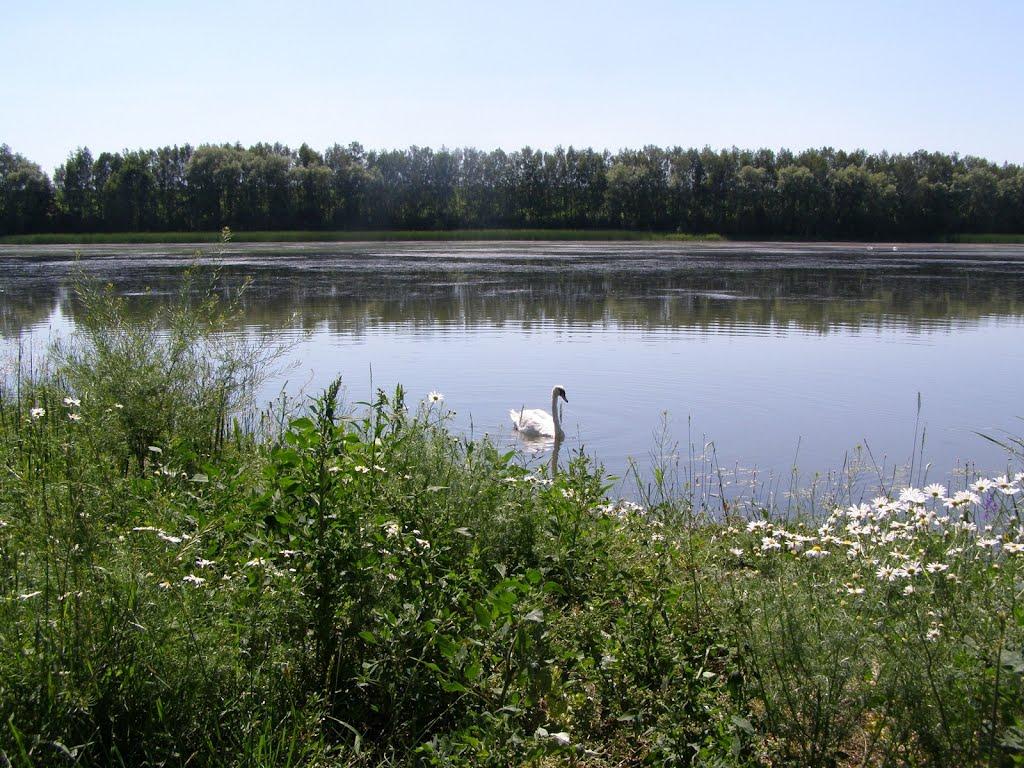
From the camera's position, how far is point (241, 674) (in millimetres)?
3088

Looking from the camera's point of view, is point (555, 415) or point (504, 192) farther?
point (504, 192)

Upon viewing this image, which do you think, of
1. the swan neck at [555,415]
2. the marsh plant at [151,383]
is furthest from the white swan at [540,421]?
the marsh plant at [151,383]

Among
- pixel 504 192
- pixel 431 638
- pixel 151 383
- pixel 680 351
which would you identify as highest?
pixel 504 192

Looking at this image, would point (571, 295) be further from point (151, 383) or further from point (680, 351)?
point (151, 383)

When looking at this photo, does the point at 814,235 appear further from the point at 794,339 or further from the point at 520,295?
the point at 794,339

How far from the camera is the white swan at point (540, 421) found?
33.6 ft

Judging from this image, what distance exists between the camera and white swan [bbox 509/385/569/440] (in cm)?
1023

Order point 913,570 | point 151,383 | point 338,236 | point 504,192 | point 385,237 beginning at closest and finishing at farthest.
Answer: point 913,570, point 151,383, point 338,236, point 385,237, point 504,192

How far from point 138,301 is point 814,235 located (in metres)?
79.8

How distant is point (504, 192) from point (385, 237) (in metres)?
21.6

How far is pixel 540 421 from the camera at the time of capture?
34.7 feet

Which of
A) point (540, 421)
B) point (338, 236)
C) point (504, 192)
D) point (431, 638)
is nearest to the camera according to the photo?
point (431, 638)

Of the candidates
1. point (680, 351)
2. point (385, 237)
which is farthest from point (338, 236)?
point (680, 351)

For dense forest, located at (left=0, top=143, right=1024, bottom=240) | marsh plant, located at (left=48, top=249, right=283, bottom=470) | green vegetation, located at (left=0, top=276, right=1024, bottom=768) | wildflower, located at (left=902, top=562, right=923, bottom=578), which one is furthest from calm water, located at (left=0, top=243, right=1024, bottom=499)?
dense forest, located at (left=0, top=143, right=1024, bottom=240)
